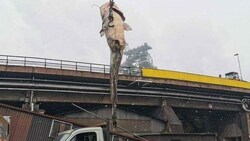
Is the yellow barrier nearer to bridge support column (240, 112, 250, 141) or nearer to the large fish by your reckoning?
bridge support column (240, 112, 250, 141)

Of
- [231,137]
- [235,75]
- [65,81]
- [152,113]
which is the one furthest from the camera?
[235,75]

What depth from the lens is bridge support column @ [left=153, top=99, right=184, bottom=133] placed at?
33.6 metres

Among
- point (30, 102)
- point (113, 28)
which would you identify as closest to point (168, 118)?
point (30, 102)

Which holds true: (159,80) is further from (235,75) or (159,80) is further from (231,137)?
(235,75)

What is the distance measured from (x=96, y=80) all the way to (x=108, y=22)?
54.3 ft

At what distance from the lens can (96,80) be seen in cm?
3198

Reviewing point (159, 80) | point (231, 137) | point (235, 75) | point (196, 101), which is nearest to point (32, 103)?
point (159, 80)

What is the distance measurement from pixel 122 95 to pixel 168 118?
18.7 feet

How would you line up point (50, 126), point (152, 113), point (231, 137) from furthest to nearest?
1. point (231, 137)
2. point (152, 113)
3. point (50, 126)

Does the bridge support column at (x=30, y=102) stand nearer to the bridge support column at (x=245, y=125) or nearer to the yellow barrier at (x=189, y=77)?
the yellow barrier at (x=189, y=77)

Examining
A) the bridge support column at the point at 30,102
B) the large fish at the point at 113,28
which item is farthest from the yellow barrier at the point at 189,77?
the large fish at the point at 113,28

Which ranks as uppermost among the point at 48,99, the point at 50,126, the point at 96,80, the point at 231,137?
the point at 96,80

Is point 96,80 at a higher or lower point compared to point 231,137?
higher

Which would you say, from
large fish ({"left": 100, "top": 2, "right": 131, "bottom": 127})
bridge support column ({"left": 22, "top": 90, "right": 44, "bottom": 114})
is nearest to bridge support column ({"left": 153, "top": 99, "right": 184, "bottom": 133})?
bridge support column ({"left": 22, "top": 90, "right": 44, "bottom": 114})
